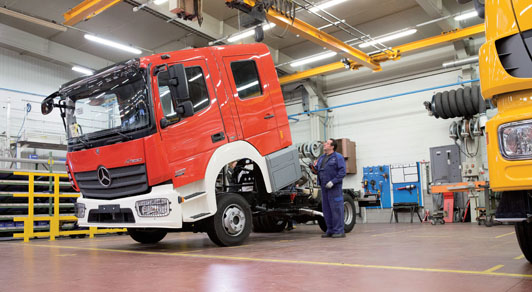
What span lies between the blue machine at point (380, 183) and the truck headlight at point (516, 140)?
13228mm

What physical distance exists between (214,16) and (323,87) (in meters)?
5.78

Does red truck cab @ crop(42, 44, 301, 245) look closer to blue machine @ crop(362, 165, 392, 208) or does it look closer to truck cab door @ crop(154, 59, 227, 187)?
truck cab door @ crop(154, 59, 227, 187)

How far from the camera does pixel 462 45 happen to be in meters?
13.9

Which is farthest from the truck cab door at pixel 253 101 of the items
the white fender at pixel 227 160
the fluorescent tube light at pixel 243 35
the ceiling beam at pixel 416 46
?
the ceiling beam at pixel 416 46

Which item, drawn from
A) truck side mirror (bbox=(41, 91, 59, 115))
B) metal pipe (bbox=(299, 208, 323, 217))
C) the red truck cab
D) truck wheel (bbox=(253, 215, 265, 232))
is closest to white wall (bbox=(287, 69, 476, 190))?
truck wheel (bbox=(253, 215, 265, 232))

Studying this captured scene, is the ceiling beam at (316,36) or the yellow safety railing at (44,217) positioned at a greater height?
the ceiling beam at (316,36)

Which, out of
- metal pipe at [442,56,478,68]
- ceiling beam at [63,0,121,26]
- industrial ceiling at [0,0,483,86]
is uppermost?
industrial ceiling at [0,0,483,86]

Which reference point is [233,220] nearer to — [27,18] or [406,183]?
[27,18]

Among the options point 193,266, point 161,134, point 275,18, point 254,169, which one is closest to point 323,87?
point 275,18

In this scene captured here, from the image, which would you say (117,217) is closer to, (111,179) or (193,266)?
(111,179)

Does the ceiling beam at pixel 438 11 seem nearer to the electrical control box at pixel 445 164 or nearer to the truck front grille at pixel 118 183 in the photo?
the electrical control box at pixel 445 164

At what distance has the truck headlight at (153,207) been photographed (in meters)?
5.23

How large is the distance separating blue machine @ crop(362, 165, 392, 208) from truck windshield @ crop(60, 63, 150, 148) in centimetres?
1136

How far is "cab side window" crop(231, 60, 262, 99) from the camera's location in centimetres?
630
